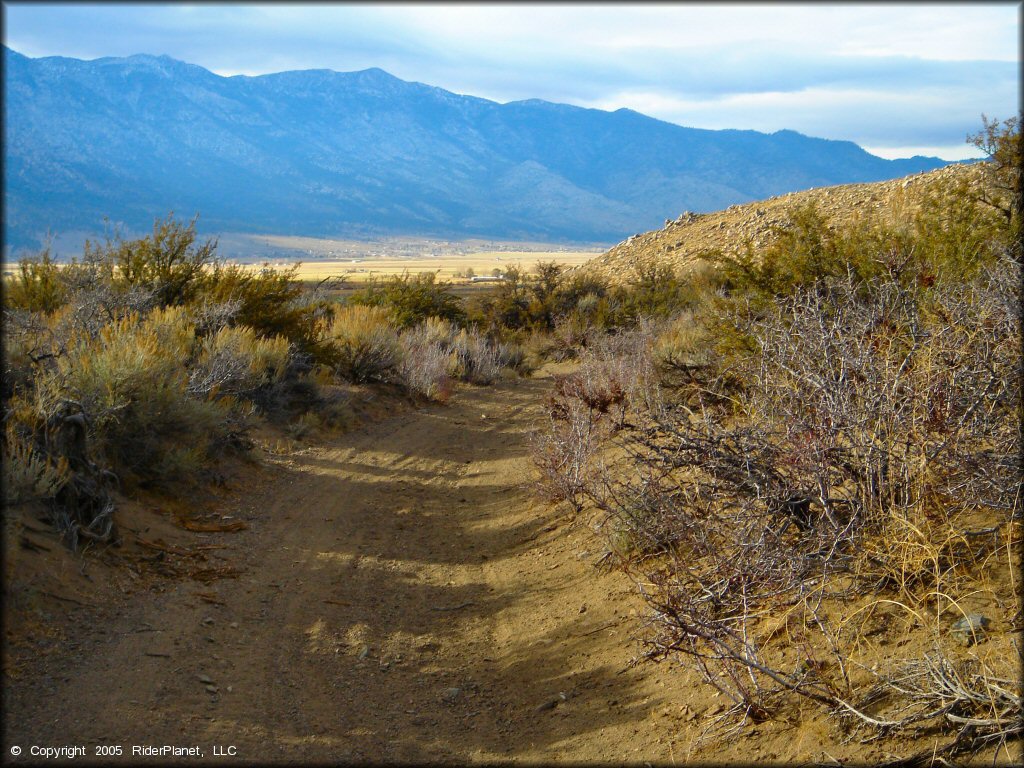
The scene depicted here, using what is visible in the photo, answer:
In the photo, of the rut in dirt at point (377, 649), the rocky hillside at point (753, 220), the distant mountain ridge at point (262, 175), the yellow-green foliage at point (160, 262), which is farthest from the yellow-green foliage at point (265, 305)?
A: the distant mountain ridge at point (262, 175)

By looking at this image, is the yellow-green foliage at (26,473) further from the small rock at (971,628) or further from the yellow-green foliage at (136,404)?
the small rock at (971,628)

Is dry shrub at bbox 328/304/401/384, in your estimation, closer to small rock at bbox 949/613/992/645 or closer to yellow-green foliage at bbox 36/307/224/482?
yellow-green foliage at bbox 36/307/224/482

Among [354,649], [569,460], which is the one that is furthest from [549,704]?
[569,460]

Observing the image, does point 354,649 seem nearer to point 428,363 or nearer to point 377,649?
point 377,649

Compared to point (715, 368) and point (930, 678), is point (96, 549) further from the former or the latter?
point (715, 368)

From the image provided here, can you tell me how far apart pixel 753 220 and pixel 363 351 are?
25210mm

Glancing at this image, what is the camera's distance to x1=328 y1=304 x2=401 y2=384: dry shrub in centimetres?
1590

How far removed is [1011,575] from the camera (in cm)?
436

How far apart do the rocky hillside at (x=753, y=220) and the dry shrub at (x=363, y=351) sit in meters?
14.6

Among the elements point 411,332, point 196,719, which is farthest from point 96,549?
point 411,332

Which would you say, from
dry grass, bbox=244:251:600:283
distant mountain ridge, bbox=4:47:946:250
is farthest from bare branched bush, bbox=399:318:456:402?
distant mountain ridge, bbox=4:47:946:250

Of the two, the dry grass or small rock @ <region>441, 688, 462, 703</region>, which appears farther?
the dry grass

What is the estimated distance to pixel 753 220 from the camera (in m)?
36.2

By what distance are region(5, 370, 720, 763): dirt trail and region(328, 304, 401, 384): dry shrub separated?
6.78 m
